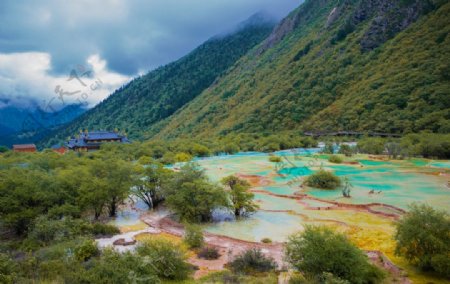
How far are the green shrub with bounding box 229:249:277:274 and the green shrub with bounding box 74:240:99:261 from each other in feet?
22.1

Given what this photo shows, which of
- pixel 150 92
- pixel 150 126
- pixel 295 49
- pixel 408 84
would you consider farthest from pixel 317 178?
pixel 150 92

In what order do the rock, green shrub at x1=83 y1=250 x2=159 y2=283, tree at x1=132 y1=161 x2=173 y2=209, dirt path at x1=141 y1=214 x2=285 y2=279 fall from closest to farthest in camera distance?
green shrub at x1=83 y1=250 x2=159 y2=283 < dirt path at x1=141 y1=214 x2=285 y2=279 < the rock < tree at x1=132 y1=161 x2=173 y2=209

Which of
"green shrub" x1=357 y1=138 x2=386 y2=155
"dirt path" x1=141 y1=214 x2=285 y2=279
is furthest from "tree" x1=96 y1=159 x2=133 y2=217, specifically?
"green shrub" x1=357 y1=138 x2=386 y2=155

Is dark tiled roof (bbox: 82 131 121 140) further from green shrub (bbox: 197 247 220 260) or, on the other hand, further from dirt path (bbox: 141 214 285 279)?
green shrub (bbox: 197 247 220 260)

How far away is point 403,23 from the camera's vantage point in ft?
337

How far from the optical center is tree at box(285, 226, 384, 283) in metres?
13.9

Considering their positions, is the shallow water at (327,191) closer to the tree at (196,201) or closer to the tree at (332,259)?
the tree at (196,201)

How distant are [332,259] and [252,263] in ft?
12.4

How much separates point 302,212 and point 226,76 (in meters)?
151

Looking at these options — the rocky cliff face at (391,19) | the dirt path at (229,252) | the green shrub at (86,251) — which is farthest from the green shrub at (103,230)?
the rocky cliff face at (391,19)

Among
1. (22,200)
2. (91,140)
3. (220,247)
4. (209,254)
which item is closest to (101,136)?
(91,140)

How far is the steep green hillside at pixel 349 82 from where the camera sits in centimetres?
7544

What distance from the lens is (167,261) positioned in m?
15.6

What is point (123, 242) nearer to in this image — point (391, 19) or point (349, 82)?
point (349, 82)
